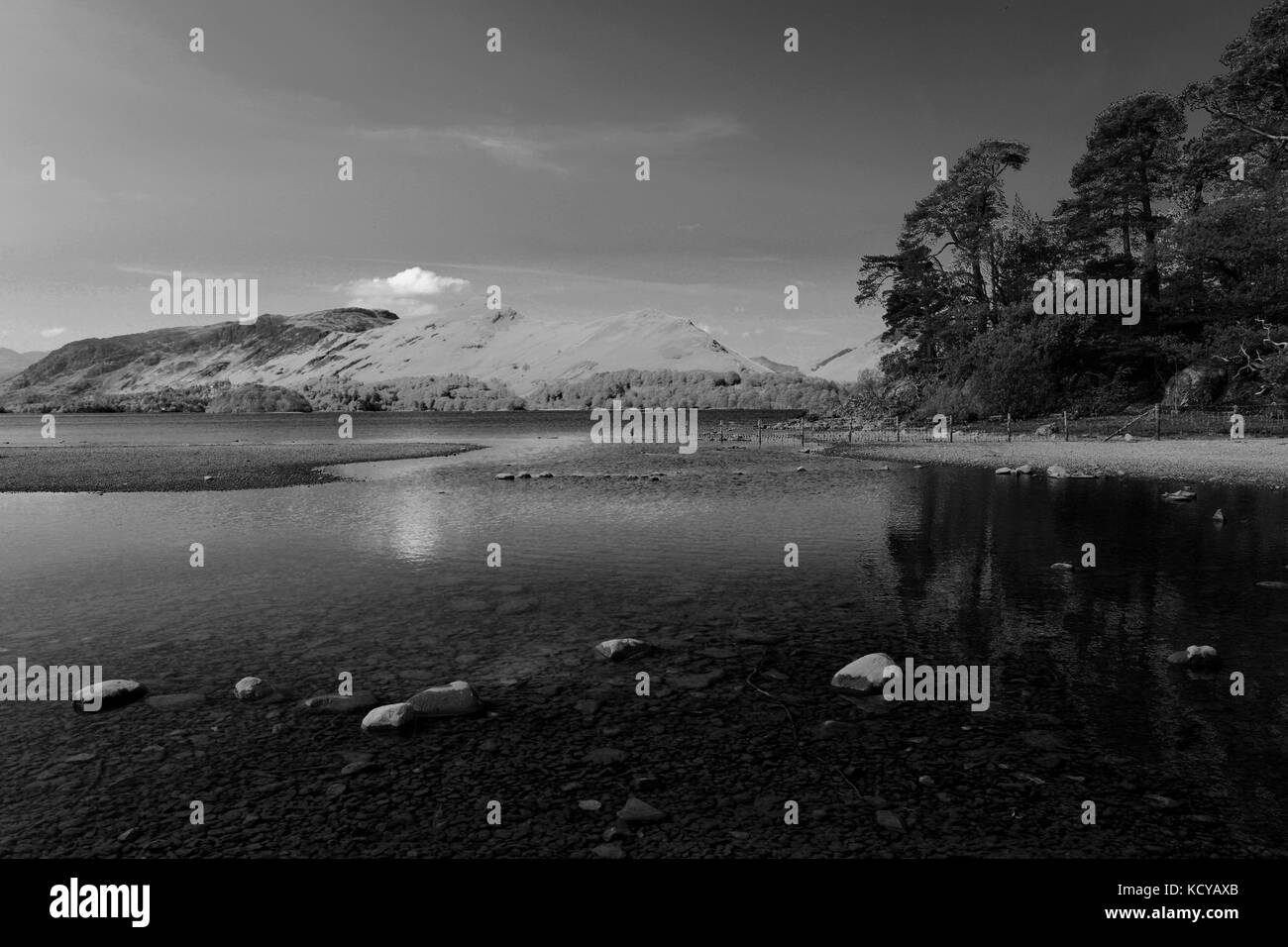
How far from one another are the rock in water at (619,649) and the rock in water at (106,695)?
5.18 meters

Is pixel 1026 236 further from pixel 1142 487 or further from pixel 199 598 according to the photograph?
pixel 199 598

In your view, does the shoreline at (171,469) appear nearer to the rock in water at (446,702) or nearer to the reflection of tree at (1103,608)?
the rock in water at (446,702)

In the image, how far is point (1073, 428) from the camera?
53719 mm

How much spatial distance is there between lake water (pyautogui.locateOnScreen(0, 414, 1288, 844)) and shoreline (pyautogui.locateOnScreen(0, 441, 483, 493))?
239 inches

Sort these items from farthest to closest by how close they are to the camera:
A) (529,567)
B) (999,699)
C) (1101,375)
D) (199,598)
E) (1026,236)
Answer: (1026,236) → (1101,375) → (529,567) → (199,598) → (999,699)

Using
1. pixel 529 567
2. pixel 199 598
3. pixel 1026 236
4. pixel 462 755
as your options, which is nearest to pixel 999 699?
pixel 462 755

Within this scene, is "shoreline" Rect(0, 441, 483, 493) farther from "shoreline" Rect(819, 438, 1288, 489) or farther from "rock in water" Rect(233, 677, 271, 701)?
"shoreline" Rect(819, 438, 1288, 489)

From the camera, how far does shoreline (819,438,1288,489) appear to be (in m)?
30.5

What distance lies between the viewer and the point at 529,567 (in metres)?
15.4

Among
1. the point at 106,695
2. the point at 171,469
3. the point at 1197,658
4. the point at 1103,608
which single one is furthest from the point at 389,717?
the point at 171,469

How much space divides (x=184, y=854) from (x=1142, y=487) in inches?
1271

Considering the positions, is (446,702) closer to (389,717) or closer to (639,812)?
(389,717)

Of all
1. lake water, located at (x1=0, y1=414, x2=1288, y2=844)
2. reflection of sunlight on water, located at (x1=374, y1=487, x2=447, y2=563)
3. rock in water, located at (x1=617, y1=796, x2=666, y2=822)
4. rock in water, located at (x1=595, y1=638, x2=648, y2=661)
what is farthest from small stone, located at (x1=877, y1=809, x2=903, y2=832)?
reflection of sunlight on water, located at (x1=374, y1=487, x2=447, y2=563)

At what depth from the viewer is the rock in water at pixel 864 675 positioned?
330 inches
